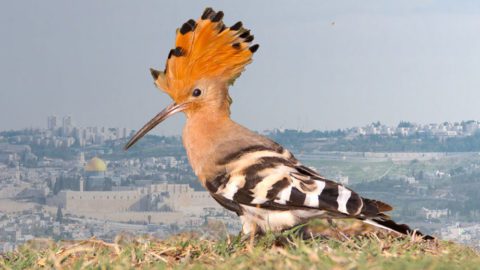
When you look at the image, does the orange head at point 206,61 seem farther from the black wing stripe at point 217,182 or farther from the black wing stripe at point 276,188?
the black wing stripe at point 276,188

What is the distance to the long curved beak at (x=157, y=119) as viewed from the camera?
4434 millimetres

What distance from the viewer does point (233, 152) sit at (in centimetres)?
405

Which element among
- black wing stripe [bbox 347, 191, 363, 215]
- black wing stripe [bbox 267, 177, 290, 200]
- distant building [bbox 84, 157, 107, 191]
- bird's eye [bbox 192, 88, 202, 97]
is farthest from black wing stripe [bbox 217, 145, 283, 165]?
distant building [bbox 84, 157, 107, 191]

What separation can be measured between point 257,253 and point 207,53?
1.37 metres

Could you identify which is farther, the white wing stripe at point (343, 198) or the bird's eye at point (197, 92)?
the bird's eye at point (197, 92)

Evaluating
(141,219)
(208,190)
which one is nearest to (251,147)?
(208,190)

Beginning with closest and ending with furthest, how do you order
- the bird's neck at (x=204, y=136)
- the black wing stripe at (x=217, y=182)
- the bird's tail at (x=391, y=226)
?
1. the bird's tail at (x=391, y=226)
2. the black wing stripe at (x=217, y=182)
3. the bird's neck at (x=204, y=136)

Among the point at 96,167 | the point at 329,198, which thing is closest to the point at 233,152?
the point at 329,198

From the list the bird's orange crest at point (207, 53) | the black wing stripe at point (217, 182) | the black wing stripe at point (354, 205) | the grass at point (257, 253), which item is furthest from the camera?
the bird's orange crest at point (207, 53)

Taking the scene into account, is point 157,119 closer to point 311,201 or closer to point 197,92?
point 197,92

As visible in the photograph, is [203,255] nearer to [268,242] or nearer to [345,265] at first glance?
[268,242]

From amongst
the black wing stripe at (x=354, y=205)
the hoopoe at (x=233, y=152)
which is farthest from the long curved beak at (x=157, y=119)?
the black wing stripe at (x=354, y=205)

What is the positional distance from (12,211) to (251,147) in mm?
14056

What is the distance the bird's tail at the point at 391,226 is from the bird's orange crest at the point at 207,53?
3.59 feet
